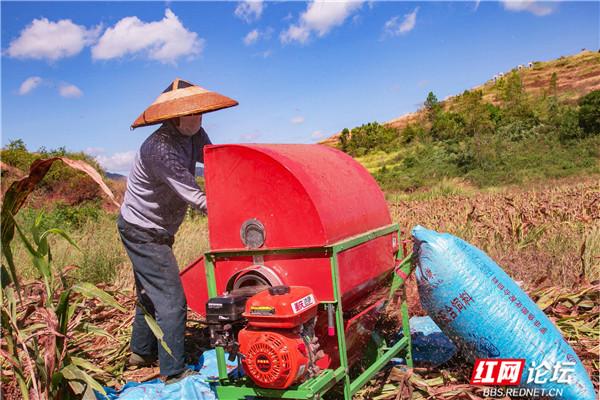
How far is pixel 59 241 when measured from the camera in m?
8.29

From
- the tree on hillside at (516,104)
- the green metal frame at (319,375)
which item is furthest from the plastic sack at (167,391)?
the tree on hillside at (516,104)

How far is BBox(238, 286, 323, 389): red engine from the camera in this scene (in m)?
2.71

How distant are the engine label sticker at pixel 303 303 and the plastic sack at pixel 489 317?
38.3 inches

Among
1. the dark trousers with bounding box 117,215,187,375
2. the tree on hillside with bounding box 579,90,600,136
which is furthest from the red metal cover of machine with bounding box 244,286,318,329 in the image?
the tree on hillside with bounding box 579,90,600,136

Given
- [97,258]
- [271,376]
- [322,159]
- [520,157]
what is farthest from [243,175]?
[520,157]

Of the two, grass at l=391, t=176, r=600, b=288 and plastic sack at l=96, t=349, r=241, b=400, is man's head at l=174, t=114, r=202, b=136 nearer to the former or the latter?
plastic sack at l=96, t=349, r=241, b=400

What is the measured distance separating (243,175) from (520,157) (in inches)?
1066

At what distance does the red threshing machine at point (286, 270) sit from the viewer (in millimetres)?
2791

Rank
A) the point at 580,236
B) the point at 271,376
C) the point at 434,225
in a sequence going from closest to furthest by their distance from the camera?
the point at 271,376 < the point at 580,236 < the point at 434,225

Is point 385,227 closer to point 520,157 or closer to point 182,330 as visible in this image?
point 182,330

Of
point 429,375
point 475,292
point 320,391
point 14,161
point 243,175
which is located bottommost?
point 429,375

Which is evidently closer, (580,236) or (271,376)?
(271,376)

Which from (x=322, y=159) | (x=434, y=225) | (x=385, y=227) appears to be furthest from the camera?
(x=434, y=225)

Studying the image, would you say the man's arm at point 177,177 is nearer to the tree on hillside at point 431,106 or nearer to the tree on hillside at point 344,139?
the tree on hillside at point 431,106
